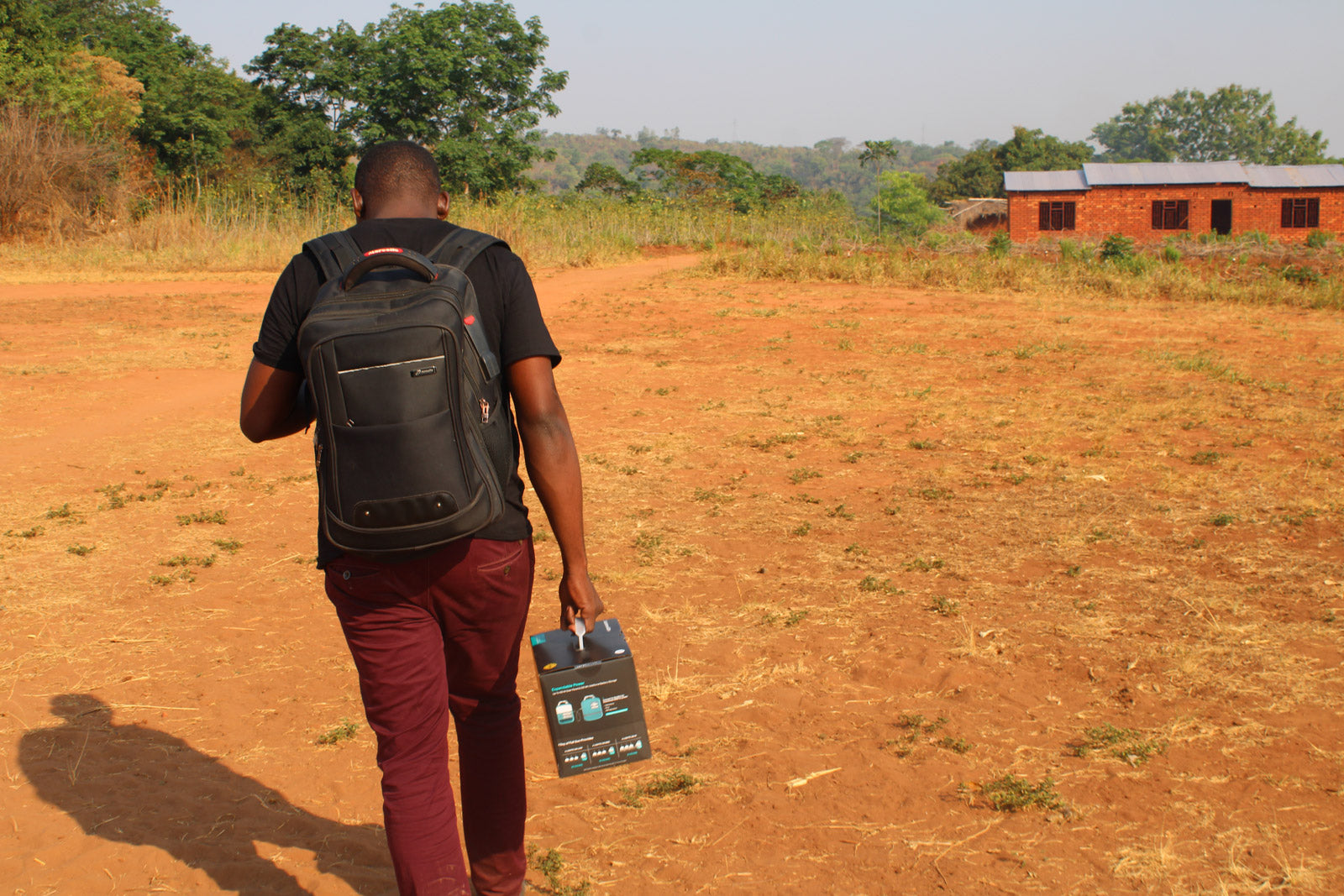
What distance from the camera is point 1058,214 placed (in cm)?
3475

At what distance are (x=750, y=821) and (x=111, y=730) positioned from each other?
2.14 m

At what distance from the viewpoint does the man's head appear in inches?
77.5

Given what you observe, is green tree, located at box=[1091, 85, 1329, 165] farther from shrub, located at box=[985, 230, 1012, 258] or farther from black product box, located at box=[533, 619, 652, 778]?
black product box, located at box=[533, 619, 652, 778]

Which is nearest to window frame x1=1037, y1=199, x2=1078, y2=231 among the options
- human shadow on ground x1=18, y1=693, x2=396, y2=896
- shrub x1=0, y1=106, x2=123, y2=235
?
shrub x1=0, y1=106, x2=123, y2=235

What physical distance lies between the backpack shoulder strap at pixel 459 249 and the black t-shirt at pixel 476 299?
0.05ft

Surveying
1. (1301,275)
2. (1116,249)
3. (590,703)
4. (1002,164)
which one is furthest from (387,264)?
(1002,164)

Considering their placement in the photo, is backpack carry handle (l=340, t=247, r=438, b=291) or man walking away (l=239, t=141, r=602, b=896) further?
man walking away (l=239, t=141, r=602, b=896)

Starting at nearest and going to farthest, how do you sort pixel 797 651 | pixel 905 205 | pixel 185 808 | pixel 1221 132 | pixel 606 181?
1. pixel 185 808
2. pixel 797 651
3. pixel 606 181
4. pixel 905 205
5. pixel 1221 132

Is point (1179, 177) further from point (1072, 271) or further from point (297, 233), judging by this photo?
point (297, 233)

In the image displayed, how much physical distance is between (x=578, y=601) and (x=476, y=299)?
0.64 meters

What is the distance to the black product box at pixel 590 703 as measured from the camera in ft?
6.81

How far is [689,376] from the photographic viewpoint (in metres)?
10.1

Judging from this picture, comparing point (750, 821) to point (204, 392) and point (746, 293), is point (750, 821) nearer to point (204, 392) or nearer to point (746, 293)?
point (204, 392)

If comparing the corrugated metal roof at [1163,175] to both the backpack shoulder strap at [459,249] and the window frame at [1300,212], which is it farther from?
the backpack shoulder strap at [459,249]
